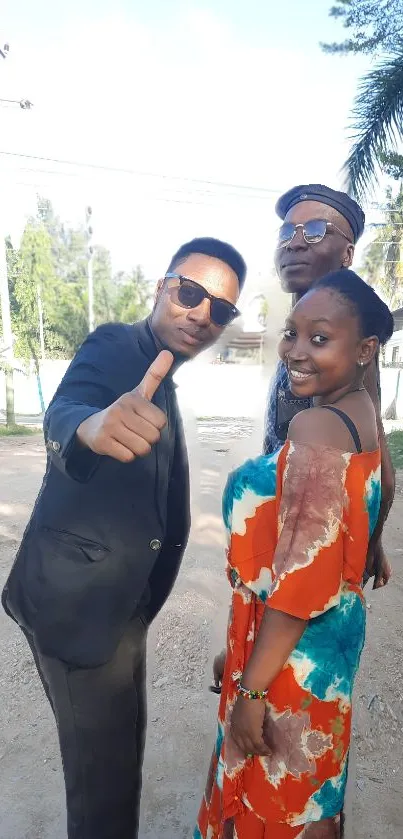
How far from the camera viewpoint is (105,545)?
1271 millimetres

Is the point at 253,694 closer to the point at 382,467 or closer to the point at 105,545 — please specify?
the point at 105,545

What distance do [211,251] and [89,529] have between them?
2.76 feet

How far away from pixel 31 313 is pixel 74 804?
18606mm

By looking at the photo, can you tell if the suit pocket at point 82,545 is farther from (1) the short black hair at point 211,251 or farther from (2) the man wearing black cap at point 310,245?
(1) the short black hair at point 211,251

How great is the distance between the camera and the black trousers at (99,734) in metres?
1.32

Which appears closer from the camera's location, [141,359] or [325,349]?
[325,349]

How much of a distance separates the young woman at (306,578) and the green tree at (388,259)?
21.7 meters

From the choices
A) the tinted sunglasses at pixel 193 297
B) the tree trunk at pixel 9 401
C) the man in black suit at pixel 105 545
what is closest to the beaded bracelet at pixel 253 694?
the man in black suit at pixel 105 545

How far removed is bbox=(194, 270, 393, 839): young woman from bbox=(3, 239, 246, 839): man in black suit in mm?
282

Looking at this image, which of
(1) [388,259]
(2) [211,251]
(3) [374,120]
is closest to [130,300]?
(1) [388,259]

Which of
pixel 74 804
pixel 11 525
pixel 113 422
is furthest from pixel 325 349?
pixel 11 525

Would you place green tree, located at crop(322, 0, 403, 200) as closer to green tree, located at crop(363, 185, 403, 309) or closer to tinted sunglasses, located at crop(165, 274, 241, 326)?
tinted sunglasses, located at crop(165, 274, 241, 326)

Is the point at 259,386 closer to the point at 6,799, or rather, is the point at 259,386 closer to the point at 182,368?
the point at 182,368

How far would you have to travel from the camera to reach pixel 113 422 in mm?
1035
